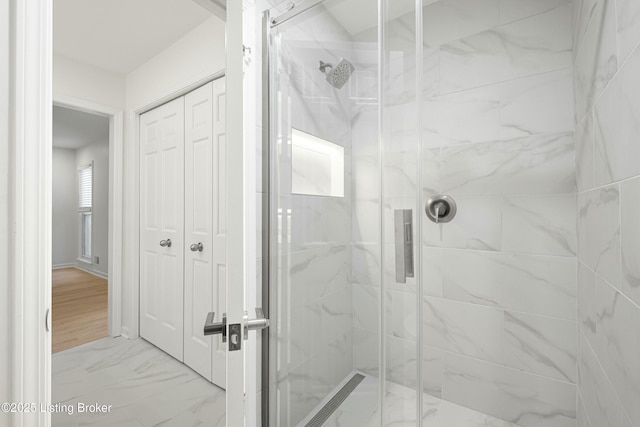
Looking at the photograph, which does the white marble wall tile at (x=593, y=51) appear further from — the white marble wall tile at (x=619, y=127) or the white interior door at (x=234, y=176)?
the white interior door at (x=234, y=176)

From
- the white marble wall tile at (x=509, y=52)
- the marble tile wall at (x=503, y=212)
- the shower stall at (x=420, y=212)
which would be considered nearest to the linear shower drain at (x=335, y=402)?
the shower stall at (x=420, y=212)

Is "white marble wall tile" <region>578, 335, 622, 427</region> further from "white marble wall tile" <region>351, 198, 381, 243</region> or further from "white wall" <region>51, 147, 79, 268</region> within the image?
"white wall" <region>51, 147, 79, 268</region>

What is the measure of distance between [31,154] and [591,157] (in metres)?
1.64

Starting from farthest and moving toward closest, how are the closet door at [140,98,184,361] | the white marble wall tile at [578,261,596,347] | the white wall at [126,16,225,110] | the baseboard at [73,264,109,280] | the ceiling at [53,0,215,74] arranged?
the closet door at [140,98,184,361] → the white wall at [126,16,225,110] → the ceiling at [53,0,215,74] → the baseboard at [73,264,109,280] → the white marble wall tile at [578,261,596,347]

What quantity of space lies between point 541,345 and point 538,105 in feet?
3.65

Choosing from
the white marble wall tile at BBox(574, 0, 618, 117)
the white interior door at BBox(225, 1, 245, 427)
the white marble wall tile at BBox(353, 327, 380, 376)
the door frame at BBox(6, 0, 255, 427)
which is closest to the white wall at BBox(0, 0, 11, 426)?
the door frame at BBox(6, 0, 255, 427)

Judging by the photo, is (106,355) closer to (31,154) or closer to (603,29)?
(31,154)

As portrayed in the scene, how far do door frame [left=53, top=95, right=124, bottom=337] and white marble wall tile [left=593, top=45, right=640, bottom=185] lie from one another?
202 centimetres

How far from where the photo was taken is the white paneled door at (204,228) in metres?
1.56

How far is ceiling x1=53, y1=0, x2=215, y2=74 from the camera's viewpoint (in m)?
1.27

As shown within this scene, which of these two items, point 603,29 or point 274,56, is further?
point 274,56

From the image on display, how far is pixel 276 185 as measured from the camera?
1.12 metres

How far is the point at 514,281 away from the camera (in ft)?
4.28

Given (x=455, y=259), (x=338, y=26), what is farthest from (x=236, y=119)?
(x=455, y=259)
